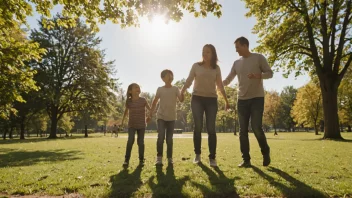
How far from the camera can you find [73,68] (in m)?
37.3

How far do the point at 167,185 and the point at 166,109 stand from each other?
2674 mm

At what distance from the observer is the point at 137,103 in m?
7.11

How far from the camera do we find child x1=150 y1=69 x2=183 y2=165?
6766 mm

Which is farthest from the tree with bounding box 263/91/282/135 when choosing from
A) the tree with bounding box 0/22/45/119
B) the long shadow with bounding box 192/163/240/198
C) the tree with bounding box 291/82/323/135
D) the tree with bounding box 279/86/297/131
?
the long shadow with bounding box 192/163/240/198

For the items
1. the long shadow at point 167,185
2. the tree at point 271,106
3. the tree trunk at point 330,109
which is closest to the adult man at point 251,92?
the long shadow at point 167,185

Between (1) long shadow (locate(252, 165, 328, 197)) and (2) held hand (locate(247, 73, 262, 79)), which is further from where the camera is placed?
(2) held hand (locate(247, 73, 262, 79))

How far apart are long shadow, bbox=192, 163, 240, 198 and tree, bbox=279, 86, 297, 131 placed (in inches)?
3488

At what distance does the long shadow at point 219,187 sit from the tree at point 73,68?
34.2 m

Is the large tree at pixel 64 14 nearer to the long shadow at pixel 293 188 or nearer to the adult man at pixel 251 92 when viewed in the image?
the adult man at pixel 251 92

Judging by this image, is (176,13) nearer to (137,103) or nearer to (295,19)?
(137,103)

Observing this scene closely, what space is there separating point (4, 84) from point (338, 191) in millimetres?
12248

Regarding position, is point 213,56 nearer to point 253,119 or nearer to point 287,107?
point 253,119

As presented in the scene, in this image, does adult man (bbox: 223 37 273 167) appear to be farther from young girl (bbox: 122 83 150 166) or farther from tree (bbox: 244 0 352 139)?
tree (bbox: 244 0 352 139)

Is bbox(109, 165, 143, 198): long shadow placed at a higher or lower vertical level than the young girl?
lower
